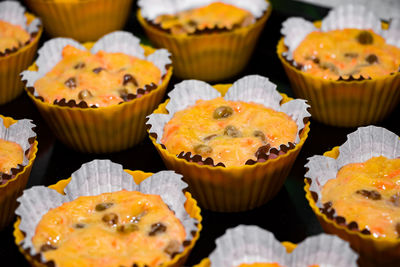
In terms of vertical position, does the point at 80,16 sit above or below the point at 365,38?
→ below

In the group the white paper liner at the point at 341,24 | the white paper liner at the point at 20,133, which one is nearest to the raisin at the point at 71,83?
the white paper liner at the point at 20,133

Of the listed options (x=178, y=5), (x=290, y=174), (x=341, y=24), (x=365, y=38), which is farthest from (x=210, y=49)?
(x=290, y=174)

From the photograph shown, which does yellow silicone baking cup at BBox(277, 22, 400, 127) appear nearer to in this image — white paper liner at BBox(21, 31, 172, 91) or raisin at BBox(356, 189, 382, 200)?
white paper liner at BBox(21, 31, 172, 91)

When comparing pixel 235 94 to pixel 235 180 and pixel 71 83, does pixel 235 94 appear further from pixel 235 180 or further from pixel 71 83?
pixel 71 83

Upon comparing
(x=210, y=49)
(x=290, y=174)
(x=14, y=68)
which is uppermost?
(x=210, y=49)

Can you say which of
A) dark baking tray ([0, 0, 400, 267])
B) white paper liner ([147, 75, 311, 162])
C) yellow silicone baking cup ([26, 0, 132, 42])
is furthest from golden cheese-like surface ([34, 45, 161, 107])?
yellow silicone baking cup ([26, 0, 132, 42])

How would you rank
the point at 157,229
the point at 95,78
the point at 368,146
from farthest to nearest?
the point at 95,78, the point at 368,146, the point at 157,229
